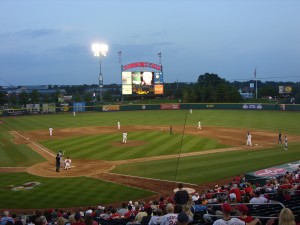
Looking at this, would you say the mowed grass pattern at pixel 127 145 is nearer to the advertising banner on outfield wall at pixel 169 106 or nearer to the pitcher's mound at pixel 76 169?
the pitcher's mound at pixel 76 169

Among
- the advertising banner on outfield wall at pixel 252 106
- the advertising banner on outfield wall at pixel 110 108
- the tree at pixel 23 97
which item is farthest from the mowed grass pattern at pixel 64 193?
the tree at pixel 23 97

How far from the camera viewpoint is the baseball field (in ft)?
64.1

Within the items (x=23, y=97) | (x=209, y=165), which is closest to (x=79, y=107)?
(x=23, y=97)

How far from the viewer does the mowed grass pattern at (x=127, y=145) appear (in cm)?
3027

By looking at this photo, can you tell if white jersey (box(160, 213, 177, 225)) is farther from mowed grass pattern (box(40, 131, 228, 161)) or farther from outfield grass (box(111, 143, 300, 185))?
mowed grass pattern (box(40, 131, 228, 161))

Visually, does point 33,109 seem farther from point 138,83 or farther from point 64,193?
point 64,193

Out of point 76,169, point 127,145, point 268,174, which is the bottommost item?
point 76,169

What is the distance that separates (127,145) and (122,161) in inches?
275

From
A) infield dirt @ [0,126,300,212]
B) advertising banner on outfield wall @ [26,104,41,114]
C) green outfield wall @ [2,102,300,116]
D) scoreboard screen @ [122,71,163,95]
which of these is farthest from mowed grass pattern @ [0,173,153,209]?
advertising banner on outfield wall @ [26,104,41,114]

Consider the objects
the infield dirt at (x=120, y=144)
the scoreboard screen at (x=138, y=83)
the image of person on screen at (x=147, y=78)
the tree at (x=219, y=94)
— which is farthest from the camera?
the tree at (x=219, y=94)

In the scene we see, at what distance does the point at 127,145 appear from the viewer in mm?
34406

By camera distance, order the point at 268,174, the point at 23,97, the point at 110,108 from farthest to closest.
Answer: the point at 23,97
the point at 110,108
the point at 268,174

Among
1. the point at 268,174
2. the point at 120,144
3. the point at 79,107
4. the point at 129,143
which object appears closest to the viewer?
the point at 268,174

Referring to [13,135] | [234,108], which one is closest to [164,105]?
[234,108]
